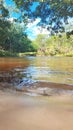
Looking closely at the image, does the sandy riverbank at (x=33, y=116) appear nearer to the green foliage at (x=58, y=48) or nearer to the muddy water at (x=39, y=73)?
the muddy water at (x=39, y=73)

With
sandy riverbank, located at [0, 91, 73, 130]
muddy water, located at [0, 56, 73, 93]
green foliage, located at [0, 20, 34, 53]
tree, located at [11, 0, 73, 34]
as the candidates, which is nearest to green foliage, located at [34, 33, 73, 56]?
green foliage, located at [0, 20, 34, 53]

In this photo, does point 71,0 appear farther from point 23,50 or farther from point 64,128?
point 23,50

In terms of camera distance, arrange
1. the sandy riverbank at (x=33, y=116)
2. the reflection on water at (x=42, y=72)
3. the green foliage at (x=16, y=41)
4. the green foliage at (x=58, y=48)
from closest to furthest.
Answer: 1. the sandy riverbank at (x=33, y=116)
2. the reflection on water at (x=42, y=72)
3. the green foliage at (x=16, y=41)
4. the green foliage at (x=58, y=48)

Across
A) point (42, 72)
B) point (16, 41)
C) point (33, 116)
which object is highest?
point (16, 41)

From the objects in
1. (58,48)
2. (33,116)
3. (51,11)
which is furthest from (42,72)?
(58,48)

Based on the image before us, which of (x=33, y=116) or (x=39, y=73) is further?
(x=39, y=73)

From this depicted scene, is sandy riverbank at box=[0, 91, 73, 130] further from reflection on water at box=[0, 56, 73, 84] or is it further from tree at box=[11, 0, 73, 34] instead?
tree at box=[11, 0, 73, 34]

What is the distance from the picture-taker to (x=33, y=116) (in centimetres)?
349

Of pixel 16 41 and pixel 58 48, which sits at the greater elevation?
pixel 16 41

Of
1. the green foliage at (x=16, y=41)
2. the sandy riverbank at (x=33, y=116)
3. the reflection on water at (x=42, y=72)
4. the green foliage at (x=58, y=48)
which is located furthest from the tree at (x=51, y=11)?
the green foliage at (x=58, y=48)

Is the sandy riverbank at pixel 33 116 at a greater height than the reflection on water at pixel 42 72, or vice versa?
the sandy riverbank at pixel 33 116

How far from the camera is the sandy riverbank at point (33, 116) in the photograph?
3.05 m

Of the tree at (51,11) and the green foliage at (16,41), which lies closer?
the tree at (51,11)

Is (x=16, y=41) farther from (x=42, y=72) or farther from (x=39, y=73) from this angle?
(x=39, y=73)
